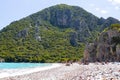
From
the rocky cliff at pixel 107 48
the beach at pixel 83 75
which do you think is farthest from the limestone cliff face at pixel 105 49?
the beach at pixel 83 75

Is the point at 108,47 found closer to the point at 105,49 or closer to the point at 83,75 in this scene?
the point at 105,49

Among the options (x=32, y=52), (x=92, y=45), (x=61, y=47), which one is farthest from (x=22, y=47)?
(x=92, y=45)

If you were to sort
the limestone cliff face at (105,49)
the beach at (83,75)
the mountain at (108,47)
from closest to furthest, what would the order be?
the beach at (83,75)
the mountain at (108,47)
the limestone cliff face at (105,49)

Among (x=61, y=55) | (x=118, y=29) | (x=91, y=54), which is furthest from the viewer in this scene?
(x=61, y=55)

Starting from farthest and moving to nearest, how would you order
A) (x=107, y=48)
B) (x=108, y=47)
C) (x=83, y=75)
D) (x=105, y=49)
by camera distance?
(x=105, y=49) < (x=107, y=48) < (x=108, y=47) < (x=83, y=75)

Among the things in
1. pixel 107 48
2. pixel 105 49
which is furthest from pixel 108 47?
pixel 105 49

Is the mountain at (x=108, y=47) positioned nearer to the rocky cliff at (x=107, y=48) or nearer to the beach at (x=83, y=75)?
the rocky cliff at (x=107, y=48)

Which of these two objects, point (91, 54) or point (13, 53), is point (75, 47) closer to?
point (13, 53)

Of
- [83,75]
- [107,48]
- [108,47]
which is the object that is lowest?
[83,75]

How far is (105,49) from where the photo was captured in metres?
89.6

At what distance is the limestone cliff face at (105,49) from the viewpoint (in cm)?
8375

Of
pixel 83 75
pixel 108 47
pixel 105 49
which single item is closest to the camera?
pixel 83 75

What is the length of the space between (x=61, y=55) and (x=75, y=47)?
27.7 meters

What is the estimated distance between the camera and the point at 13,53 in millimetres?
174250
